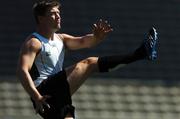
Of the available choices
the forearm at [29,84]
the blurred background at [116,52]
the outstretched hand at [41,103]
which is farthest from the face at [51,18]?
the blurred background at [116,52]

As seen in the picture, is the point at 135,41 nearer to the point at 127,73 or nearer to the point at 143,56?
the point at 127,73

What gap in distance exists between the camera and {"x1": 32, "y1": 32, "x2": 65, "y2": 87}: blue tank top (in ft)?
23.0

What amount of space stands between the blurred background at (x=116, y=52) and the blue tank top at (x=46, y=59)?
4870mm

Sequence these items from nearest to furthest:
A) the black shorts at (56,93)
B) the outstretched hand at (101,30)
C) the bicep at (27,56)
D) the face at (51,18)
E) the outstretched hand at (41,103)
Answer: the outstretched hand at (41,103), the bicep at (27,56), the black shorts at (56,93), the face at (51,18), the outstretched hand at (101,30)

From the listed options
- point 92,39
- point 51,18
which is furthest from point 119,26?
point 51,18

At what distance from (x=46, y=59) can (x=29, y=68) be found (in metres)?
0.26

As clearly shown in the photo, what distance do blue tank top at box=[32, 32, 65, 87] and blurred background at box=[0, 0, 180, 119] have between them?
16.0ft

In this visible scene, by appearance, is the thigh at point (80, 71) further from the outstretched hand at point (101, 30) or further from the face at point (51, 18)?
the face at point (51, 18)

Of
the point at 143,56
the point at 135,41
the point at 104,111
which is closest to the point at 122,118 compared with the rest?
the point at 104,111

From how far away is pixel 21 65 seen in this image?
6785 millimetres

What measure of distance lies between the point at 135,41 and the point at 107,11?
57 cm

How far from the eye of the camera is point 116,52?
12.2 metres

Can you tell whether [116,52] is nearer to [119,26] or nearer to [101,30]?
[119,26]

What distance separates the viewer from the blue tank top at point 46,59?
→ 702 cm
